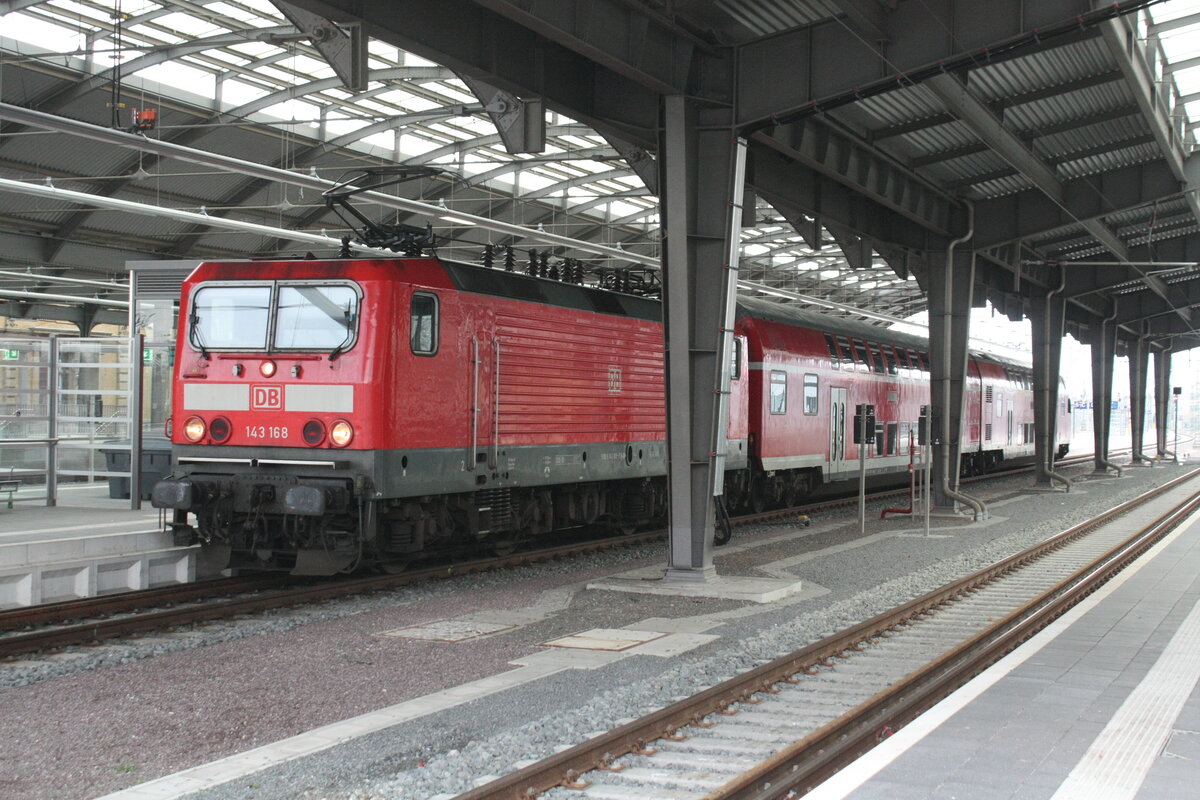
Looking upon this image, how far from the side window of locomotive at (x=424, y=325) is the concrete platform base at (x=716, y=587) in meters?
3.33

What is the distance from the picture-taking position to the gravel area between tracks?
238 inches

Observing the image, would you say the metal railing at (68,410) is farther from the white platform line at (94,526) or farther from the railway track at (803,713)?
the railway track at (803,713)

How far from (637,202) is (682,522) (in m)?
23.7

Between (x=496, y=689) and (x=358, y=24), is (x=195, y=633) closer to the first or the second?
(x=496, y=689)

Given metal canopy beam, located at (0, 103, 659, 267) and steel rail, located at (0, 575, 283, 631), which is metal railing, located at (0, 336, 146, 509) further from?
steel rail, located at (0, 575, 283, 631)

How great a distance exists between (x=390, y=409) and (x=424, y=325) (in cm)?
111

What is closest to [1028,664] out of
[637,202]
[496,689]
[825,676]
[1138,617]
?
[825,676]

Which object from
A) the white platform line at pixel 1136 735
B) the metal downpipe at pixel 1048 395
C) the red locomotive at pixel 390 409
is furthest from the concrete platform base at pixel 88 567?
the metal downpipe at pixel 1048 395

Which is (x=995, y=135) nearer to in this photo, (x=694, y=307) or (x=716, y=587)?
(x=694, y=307)

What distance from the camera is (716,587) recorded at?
12289 mm

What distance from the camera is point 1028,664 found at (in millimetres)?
8453

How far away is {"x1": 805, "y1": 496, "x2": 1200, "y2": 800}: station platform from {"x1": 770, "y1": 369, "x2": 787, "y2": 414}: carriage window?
1042cm

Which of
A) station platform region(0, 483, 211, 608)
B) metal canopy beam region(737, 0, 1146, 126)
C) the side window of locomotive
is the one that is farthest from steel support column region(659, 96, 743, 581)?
station platform region(0, 483, 211, 608)

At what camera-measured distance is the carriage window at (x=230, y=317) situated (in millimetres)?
11930
